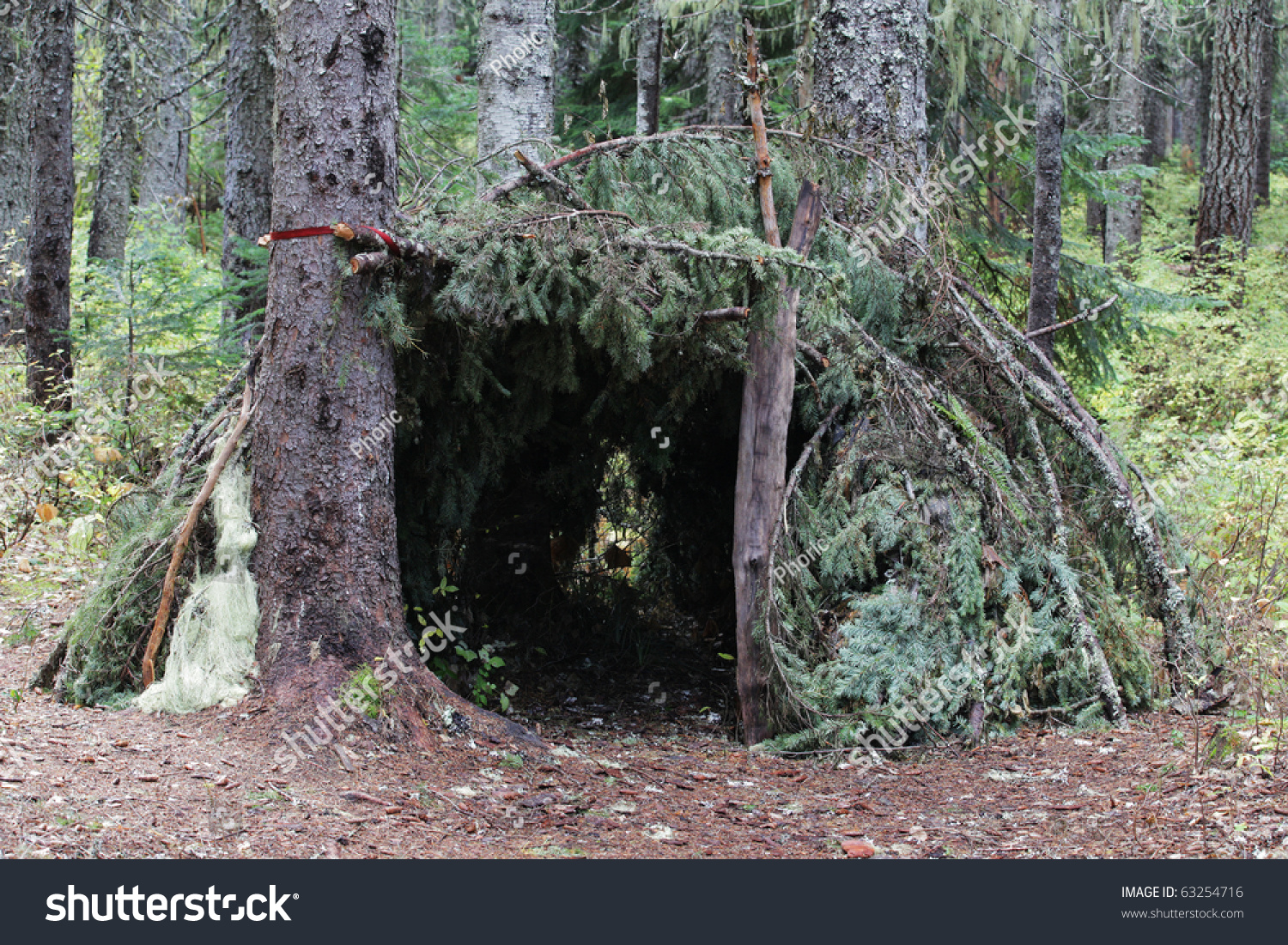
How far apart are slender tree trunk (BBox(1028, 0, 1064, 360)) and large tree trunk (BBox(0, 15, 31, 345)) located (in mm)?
9948

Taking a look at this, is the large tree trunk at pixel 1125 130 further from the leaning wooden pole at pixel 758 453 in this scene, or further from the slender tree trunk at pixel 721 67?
the leaning wooden pole at pixel 758 453

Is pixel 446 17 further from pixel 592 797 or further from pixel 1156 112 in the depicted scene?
pixel 592 797

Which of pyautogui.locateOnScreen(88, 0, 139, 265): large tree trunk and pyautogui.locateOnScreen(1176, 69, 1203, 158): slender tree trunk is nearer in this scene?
pyautogui.locateOnScreen(88, 0, 139, 265): large tree trunk

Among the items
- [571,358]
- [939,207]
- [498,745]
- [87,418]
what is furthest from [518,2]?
[498,745]

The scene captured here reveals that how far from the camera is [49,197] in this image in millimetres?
9375

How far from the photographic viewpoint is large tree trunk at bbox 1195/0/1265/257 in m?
13.0

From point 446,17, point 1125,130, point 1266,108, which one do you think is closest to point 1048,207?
point 1125,130

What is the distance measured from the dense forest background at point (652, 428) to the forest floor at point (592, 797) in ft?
1.07

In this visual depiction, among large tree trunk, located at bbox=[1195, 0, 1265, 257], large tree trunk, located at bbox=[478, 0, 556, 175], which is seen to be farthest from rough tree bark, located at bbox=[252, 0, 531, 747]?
large tree trunk, located at bbox=[1195, 0, 1265, 257]

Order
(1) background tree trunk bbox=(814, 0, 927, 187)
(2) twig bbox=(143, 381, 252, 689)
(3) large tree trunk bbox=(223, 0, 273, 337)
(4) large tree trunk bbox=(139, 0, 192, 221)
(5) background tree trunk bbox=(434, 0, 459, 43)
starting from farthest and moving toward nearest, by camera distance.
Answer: (5) background tree trunk bbox=(434, 0, 459, 43), (4) large tree trunk bbox=(139, 0, 192, 221), (3) large tree trunk bbox=(223, 0, 273, 337), (1) background tree trunk bbox=(814, 0, 927, 187), (2) twig bbox=(143, 381, 252, 689)

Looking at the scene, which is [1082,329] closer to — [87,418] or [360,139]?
[360,139]

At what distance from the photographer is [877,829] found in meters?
4.09

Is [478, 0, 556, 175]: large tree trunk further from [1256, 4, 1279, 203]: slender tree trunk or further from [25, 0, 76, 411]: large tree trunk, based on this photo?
[1256, 4, 1279, 203]: slender tree trunk

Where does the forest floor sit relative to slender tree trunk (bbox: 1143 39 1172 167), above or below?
below
